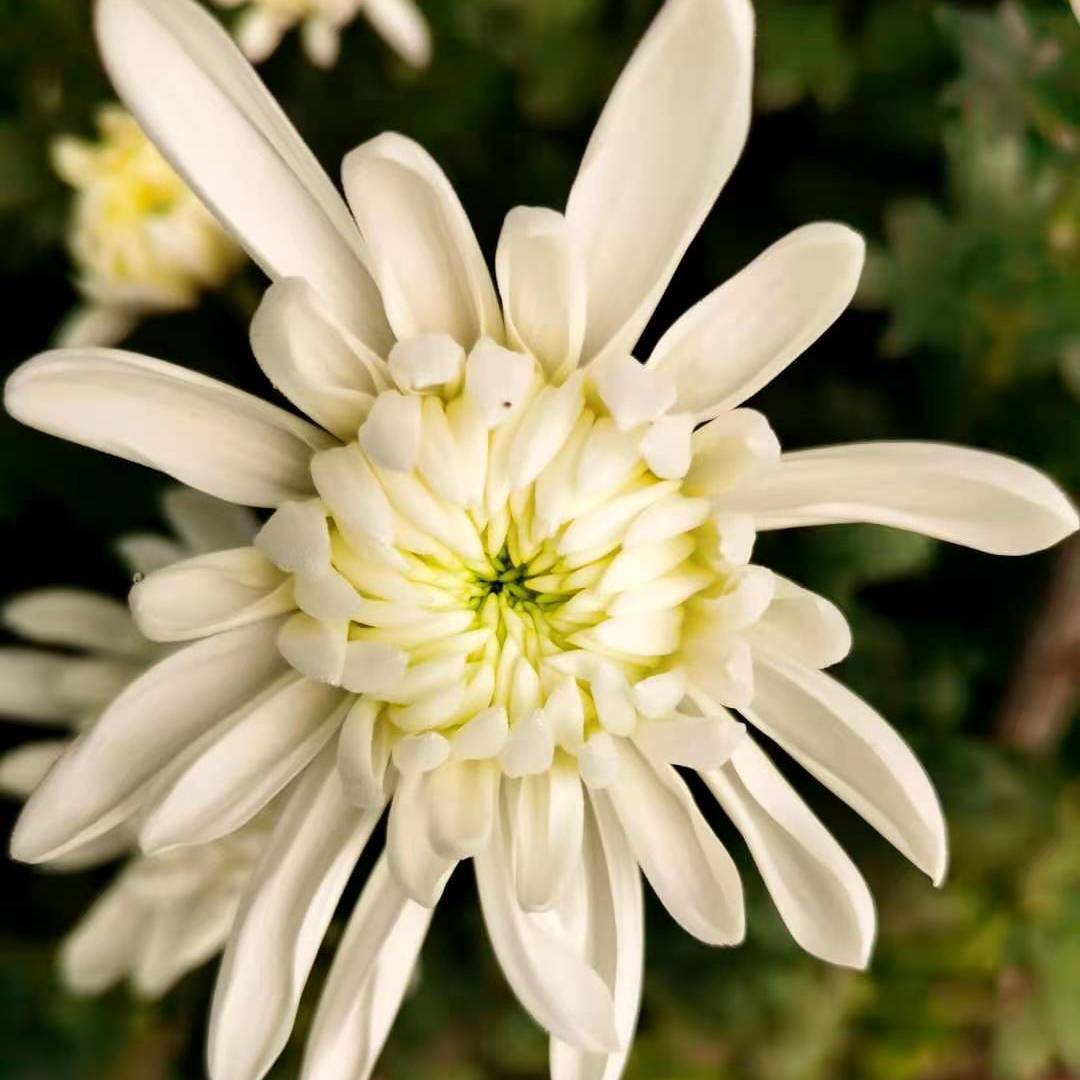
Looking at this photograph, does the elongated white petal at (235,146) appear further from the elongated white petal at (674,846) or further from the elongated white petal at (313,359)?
the elongated white petal at (674,846)

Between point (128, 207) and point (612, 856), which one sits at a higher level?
point (128, 207)

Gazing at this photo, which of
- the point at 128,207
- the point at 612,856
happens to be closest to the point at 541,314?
the point at 612,856

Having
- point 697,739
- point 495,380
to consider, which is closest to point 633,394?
point 495,380

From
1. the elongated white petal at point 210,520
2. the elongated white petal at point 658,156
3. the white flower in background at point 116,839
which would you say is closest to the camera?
the elongated white petal at point 658,156

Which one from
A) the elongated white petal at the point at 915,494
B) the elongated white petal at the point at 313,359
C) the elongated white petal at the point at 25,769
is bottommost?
the elongated white petal at the point at 25,769

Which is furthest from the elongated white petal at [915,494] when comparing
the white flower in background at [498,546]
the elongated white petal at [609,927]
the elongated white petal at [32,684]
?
the elongated white petal at [32,684]

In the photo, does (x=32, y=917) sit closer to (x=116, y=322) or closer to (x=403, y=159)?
(x=116, y=322)

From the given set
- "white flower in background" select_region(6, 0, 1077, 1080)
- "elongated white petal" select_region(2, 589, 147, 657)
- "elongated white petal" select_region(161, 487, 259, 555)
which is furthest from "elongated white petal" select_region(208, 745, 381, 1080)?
"elongated white petal" select_region(2, 589, 147, 657)
